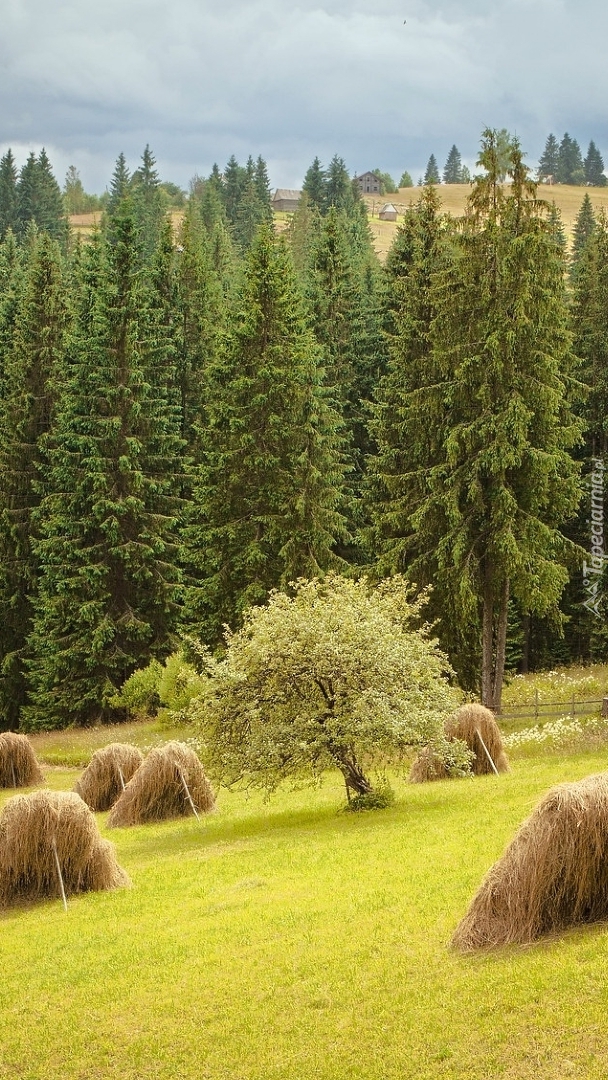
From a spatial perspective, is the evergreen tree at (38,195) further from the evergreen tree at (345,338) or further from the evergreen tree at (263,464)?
the evergreen tree at (263,464)

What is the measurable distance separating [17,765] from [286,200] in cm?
17762

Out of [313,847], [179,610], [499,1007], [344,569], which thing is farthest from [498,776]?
[179,610]

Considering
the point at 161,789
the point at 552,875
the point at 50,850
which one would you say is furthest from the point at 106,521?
the point at 552,875

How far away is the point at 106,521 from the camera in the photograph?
4372 cm

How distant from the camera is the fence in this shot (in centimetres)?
2956

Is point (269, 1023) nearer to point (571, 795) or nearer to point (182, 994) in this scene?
point (182, 994)

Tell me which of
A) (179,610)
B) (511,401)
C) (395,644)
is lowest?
(179,610)

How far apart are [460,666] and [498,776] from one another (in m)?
10.7

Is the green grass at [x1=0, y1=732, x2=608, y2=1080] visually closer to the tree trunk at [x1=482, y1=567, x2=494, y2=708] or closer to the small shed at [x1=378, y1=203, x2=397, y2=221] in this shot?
the tree trunk at [x1=482, y1=567, x2=494, y2=708]

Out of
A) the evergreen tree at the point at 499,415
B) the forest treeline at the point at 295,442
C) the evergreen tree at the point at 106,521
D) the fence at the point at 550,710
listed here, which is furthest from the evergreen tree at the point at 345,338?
the fence at the point at 550,710

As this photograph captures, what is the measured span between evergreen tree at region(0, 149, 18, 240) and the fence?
11654 centimetres

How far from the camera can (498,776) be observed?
882 inches

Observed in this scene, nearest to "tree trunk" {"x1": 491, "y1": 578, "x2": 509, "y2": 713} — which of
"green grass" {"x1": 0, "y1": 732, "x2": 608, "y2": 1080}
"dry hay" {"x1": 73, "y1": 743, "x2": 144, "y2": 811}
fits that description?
"dry hay" {"x1": 73, "y1": 743, "x2": 144, "y2": 811}

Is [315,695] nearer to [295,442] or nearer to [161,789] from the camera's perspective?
[161,789]
